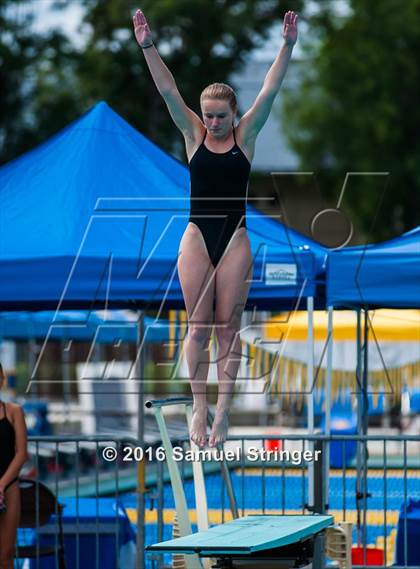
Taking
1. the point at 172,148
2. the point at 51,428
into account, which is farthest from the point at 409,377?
the point at 172,148

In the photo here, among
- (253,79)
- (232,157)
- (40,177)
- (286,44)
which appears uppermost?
(253,79)

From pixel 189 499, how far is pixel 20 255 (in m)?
7.14

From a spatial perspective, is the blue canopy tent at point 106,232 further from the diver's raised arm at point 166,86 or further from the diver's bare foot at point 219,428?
the diver's raised arm at point 166,86

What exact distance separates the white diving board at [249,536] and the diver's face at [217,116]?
76.6 inches

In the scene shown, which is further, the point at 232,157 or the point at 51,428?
the point at 51,428

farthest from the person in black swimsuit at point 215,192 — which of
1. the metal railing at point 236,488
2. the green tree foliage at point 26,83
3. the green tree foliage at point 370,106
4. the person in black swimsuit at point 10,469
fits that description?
the green tree foliage at point 370,106

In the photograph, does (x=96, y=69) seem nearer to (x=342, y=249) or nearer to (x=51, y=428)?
(x=51, y=428)

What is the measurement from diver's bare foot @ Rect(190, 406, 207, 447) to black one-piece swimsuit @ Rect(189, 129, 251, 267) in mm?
758

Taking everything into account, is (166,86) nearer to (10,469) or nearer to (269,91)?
(269,91)

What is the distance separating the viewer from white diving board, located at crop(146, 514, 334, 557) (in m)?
6.25

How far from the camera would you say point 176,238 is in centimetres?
945

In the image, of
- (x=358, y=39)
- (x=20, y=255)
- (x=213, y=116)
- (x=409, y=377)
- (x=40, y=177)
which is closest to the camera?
(x=213, y=116)

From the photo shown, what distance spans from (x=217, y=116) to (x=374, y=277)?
3.53 metres

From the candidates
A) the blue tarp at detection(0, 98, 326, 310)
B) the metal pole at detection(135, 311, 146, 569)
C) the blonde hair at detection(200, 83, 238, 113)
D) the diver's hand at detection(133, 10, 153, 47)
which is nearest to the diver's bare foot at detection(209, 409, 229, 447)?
the blonde hair at detection(200, 83, 238, 113)
